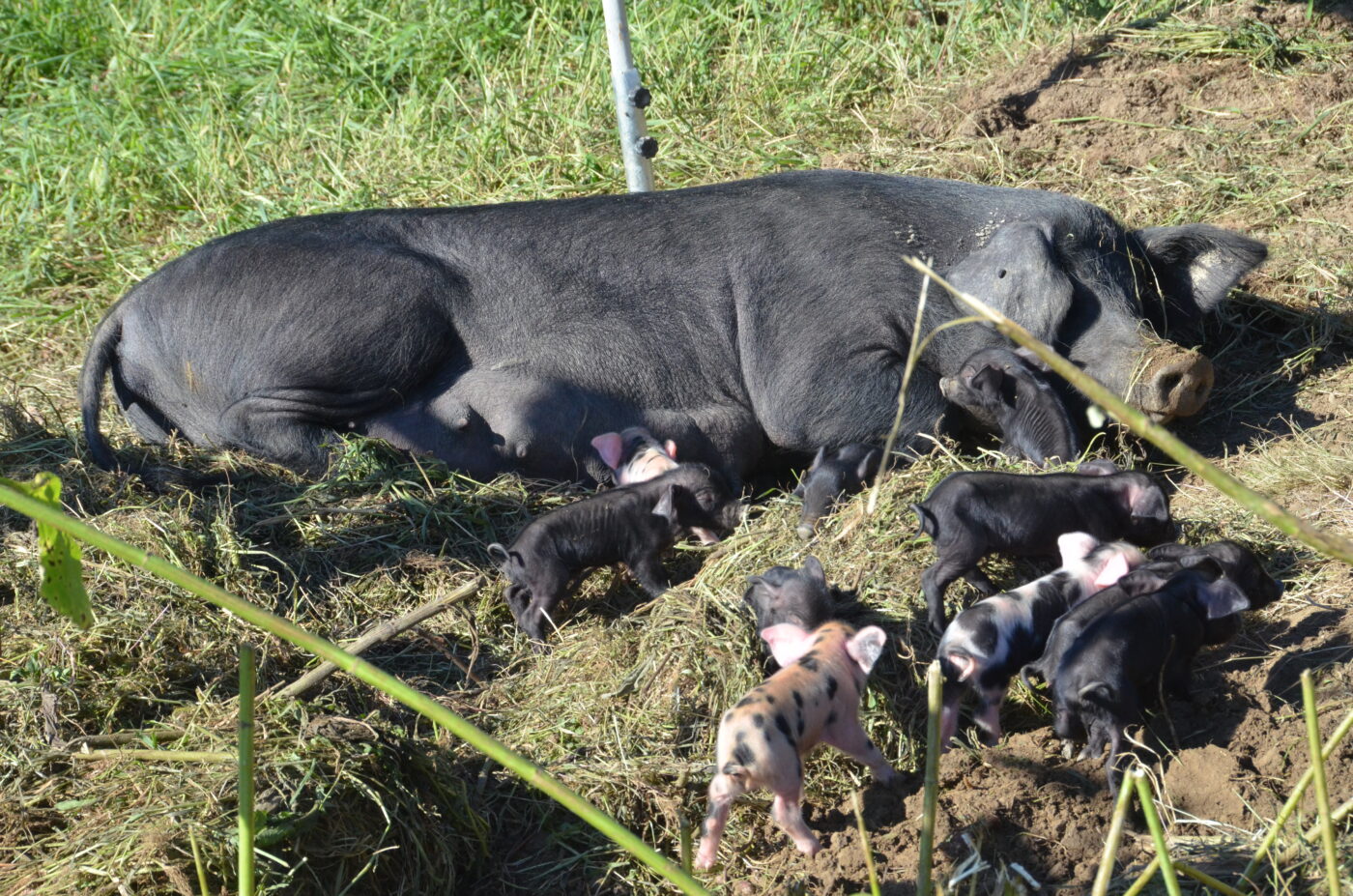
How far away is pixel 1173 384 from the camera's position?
4355 mm

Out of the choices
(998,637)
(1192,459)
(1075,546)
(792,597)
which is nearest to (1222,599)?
(1075,546)

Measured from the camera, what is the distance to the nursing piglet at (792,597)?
124 inches

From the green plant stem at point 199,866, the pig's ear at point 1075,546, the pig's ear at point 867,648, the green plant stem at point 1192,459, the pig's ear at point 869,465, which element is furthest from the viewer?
the pig's ear at point 869,465

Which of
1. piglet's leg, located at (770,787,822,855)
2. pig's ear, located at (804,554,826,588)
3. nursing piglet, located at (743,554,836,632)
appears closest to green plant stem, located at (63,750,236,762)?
piglet's leg, located at (770,787,822,855)

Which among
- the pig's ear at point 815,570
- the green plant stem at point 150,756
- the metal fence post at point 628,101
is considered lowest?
the pig's ear at point 815,570

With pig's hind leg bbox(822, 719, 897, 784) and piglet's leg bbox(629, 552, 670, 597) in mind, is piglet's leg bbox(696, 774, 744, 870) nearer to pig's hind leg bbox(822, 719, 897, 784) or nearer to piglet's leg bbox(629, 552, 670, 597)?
pig's hind leg bbox(822, 719, 897, 784)

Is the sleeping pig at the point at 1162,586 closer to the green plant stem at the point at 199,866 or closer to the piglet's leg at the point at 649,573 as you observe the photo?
the piglet's leg at the point at 649,573

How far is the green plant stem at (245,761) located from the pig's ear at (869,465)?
2857 millimetres

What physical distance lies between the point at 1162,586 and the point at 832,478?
44.2 inches

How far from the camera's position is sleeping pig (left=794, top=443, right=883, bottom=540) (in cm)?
386

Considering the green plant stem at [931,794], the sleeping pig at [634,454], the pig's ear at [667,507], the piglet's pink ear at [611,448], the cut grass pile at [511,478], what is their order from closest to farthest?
the green plant stem at [931,794] < the cut grass pile at [511,478] < the pig's ear at [667,507] < the sleeping pig at [634,454] < the piglet's pink ear at [611,448]

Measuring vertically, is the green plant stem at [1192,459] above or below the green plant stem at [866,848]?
above

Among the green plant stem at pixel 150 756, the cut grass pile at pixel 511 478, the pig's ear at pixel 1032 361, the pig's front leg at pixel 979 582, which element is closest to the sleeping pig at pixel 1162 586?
the cut grass pile at pixel 511 478

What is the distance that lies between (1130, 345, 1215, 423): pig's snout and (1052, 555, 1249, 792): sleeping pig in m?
1.42
